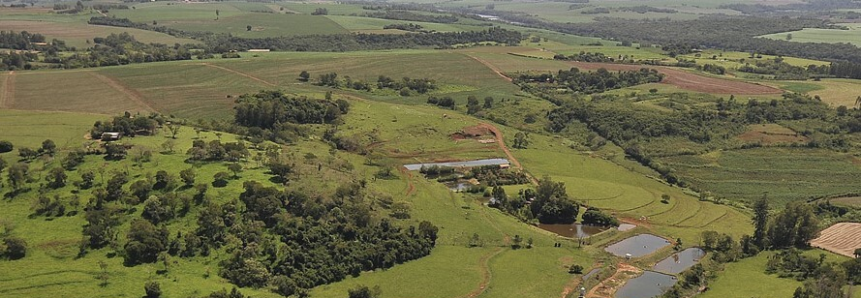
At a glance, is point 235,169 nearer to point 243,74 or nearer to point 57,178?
point 57,178

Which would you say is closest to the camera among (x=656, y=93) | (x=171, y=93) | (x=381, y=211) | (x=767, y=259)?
(x=767, y=259)

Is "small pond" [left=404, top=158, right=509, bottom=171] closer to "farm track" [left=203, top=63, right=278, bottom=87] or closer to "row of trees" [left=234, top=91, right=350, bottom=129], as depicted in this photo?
"row of trees" [left=234, top=91, right=350, bottom=129]

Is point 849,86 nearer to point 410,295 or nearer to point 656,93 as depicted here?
point 656,93

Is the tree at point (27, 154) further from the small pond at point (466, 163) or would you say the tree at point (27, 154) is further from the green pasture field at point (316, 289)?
the small pond at point (466, 163)

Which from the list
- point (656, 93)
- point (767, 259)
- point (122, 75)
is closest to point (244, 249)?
point (767, 259)

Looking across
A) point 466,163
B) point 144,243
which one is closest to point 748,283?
point 466,163

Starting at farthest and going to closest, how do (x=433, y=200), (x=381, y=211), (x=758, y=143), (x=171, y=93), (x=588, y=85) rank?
(x=588, y=85)
(x=171, y=93)
(x=758, y=143)
(x=433, y=200)
(x=381, y=211)

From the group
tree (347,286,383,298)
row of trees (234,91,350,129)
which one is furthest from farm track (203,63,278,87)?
tree (347,286,383,298)
